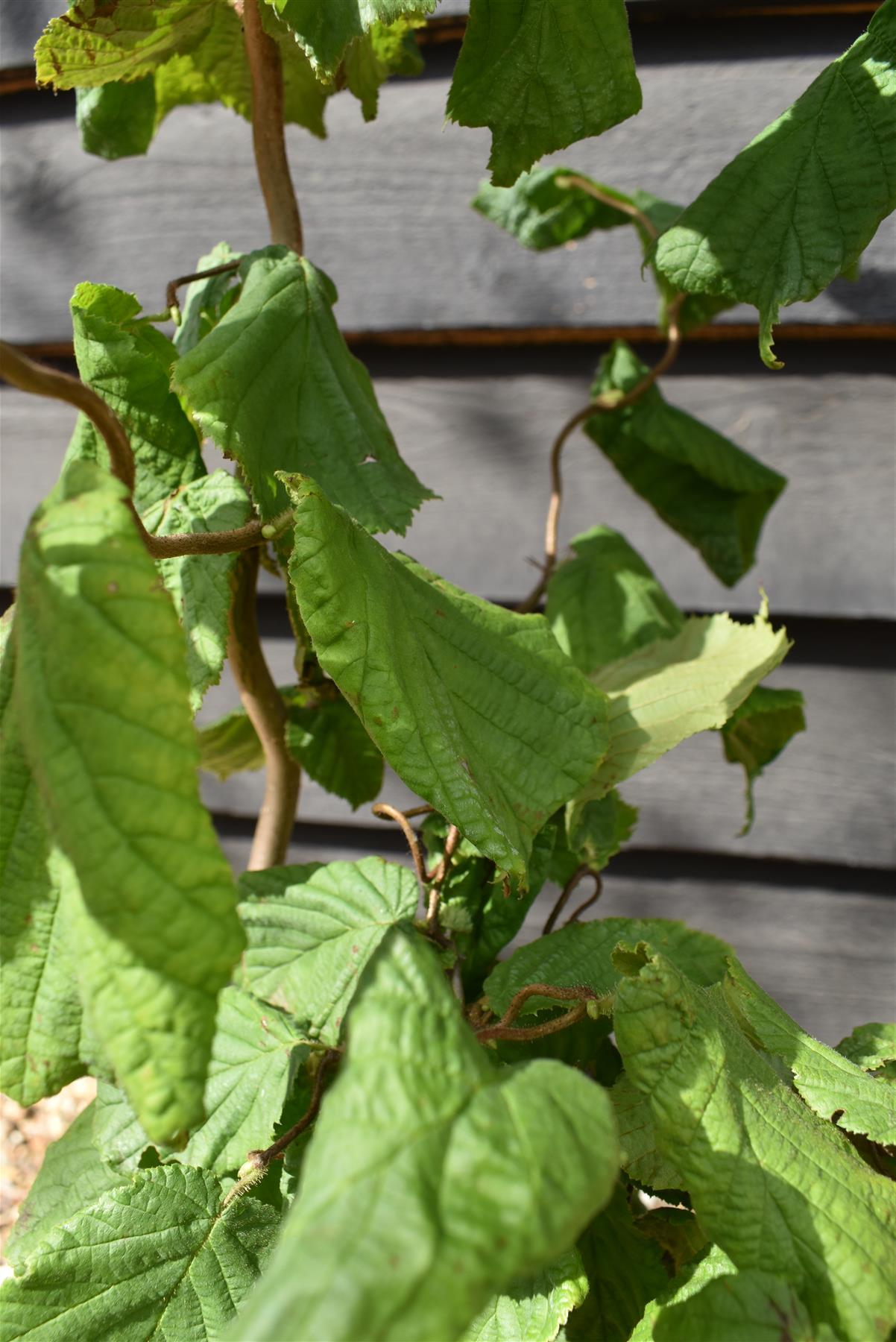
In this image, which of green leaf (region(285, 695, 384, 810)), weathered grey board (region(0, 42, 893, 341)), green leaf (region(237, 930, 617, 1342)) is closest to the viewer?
green leaf (region(237, 930, 617, 1342))

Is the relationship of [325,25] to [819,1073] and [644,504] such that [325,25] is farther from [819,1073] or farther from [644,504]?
[644,504]

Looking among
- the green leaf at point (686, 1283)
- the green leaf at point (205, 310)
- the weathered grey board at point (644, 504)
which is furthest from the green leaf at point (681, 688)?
the weathered grey board at point (644, 504)

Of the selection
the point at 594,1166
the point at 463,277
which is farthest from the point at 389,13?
the point at 463,277

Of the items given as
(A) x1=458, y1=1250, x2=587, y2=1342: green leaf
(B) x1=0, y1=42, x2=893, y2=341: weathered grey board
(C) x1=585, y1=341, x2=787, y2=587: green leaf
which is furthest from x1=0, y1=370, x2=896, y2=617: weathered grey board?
(A) x1=458, y1=1250, x2=587, y2=1342: green leaf

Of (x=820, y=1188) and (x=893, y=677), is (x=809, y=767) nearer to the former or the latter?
(x=893, y=677)

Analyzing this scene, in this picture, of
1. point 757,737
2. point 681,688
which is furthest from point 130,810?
point 757,737

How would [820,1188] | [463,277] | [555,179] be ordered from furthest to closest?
[463,277] → [555,179] → [820,1188]

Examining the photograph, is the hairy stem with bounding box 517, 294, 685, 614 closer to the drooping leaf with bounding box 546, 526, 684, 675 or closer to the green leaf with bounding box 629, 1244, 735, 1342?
the drooping leaf with bounding box 546, 526, 684, 675

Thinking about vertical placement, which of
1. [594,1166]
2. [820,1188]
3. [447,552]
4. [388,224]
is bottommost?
[447,552]
